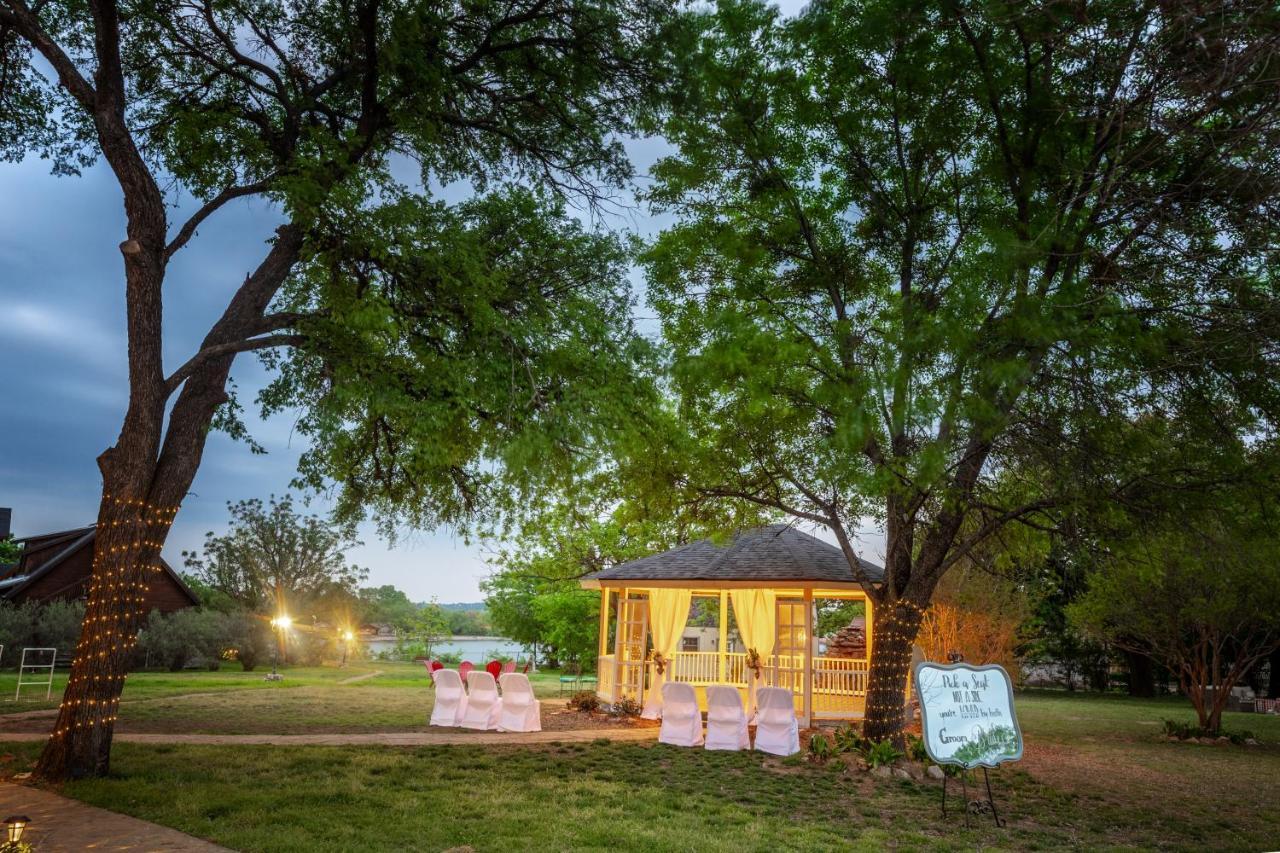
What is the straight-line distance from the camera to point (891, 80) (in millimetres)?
9492

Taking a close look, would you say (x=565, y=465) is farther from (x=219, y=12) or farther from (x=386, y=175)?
(x=219, y=12)

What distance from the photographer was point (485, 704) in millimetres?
12188

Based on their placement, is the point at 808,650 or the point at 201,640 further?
the point at 201,640

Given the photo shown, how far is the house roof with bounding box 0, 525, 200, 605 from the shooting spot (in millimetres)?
26562

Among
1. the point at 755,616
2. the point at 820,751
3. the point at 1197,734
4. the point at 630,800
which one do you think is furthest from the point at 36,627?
the point at 1197,734

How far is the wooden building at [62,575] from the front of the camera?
2683cm

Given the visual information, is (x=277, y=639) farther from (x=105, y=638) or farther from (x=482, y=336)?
(x=482, y=336)

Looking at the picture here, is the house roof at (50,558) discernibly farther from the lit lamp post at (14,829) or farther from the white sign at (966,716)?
the white sign at (966,716)

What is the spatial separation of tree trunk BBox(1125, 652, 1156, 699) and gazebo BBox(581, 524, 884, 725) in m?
20.1

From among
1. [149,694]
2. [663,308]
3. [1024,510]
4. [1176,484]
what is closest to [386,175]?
[663,308]

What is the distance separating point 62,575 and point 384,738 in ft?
80.0

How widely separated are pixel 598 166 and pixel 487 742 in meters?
8.09

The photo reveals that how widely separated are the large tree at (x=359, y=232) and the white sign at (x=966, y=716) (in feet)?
13.4

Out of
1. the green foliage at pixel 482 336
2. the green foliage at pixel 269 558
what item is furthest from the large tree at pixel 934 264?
the green foliage at pixel 269 558
